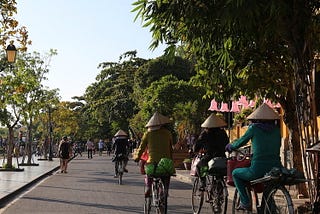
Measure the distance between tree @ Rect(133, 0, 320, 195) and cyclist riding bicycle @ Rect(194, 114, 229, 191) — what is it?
47.1 inches

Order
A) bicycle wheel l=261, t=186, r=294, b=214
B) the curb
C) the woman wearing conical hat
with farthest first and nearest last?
the curb → the woman wearing conical hat → bicycle wheel l=261, t=186, r=294, b=214

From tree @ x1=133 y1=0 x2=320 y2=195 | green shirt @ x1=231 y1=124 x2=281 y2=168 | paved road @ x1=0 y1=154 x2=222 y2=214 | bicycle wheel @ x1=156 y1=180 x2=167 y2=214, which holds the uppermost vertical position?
tree @ x1=133 y1=0 x2=320 y2=195

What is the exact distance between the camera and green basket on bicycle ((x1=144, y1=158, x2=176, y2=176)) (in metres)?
9.67

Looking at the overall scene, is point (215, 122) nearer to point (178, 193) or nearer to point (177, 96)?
point (178, 193)

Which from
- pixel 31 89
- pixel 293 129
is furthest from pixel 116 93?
pixel 293 129

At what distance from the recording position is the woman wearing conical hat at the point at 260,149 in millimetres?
8023

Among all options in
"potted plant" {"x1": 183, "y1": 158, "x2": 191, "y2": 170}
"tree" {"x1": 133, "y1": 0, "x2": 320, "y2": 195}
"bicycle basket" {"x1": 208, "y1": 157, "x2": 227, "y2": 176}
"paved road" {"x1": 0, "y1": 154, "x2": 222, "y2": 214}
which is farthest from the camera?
"potted plant" {"x1": 183, "y1": 158, "x2": 191, "y2": 170}

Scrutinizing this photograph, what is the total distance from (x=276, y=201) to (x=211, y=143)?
3.50 meters

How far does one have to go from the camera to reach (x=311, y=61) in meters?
10.1

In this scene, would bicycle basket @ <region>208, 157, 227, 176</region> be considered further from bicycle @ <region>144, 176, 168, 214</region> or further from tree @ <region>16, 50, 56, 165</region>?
tree @ <region>16, 50, 56, 165</region>

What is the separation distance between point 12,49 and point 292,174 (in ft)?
42.8

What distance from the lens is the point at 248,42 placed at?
10.9 metres

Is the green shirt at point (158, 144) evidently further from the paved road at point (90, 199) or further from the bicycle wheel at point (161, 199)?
the paved road at point (90, 199)

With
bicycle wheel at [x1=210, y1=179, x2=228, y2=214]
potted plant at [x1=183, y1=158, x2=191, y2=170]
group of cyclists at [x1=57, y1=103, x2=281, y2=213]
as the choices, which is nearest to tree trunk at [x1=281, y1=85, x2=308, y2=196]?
group of cyclists at [x1=57, y1=103, x2=281, y2=213]
